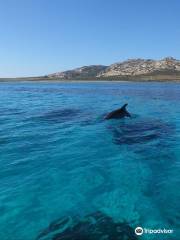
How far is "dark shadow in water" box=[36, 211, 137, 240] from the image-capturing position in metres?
9.85

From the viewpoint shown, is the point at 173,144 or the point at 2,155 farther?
the point at 173,144

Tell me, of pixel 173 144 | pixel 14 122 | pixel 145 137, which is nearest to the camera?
pixel 173 144

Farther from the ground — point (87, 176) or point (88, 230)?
point (88, 230)

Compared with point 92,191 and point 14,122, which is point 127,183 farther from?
point 14,122

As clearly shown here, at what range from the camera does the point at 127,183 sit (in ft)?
48.0

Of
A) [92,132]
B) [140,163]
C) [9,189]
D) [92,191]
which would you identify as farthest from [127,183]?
[92,132]

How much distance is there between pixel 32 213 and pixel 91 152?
28.4ft

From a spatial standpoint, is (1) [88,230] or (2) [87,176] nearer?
(1) [88,230]

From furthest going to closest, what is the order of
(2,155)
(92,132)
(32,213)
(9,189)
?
(92,132) < (2,155) < (9,189) < (32,213)

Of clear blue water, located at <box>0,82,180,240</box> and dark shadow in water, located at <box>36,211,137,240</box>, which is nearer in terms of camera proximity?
dark shadow in water, located at <box>36,211,137,240</box>

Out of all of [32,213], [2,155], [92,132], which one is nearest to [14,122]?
[92,132]

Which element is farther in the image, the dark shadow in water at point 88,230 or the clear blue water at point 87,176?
the clear blue water at point 87,176

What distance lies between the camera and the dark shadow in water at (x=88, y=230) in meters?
9.85

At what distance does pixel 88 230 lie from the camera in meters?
10.2
